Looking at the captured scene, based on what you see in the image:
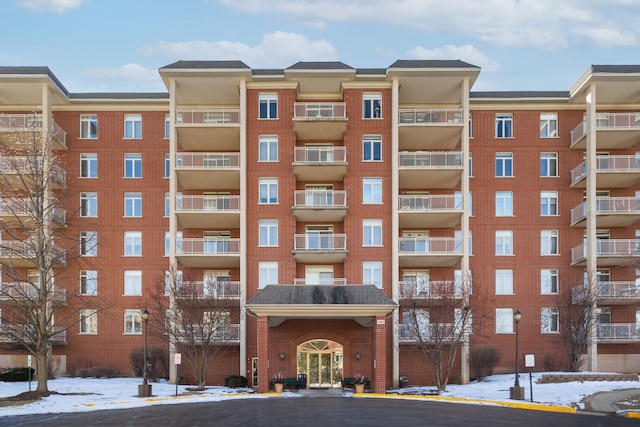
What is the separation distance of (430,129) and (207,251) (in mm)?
15961

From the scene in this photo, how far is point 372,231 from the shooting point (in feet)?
154

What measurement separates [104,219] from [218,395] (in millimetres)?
17923

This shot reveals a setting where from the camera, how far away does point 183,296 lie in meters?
42.7

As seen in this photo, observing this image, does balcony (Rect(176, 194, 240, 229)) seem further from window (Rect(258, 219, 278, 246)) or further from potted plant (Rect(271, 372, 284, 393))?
potted plant (Rect(271, 372, 284, 393))

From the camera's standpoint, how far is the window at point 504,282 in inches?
1937

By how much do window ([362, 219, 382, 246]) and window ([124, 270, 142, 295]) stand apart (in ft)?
50.1

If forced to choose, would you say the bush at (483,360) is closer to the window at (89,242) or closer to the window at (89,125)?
the window at (89,242)

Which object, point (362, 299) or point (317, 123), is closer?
point (362, 299)

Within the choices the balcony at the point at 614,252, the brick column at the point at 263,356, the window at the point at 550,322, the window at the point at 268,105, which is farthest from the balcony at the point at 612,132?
the brick column at the point at 263,356

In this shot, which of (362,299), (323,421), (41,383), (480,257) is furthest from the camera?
(480,257)

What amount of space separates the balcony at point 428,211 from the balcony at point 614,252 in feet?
27.0

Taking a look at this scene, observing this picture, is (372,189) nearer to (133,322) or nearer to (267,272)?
(267,272)

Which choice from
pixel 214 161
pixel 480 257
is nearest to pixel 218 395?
pixel 214 161

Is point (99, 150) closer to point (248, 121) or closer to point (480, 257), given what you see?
point (248, 121)
